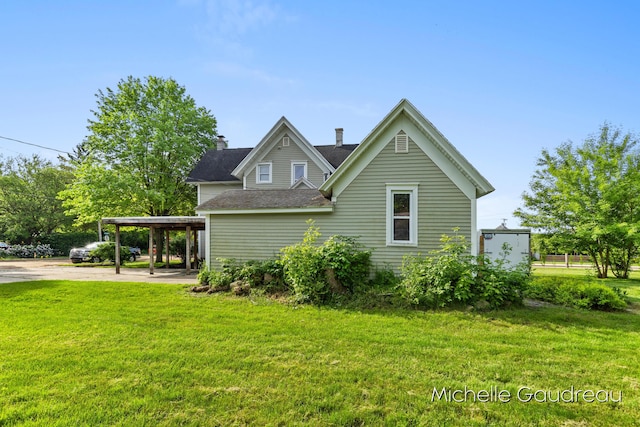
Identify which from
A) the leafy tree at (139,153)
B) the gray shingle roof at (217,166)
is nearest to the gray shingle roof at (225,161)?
the gray shingle roof at (217,166)

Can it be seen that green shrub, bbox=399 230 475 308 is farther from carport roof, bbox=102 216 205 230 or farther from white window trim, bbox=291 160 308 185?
white window trim, bbox=291 160 308 185

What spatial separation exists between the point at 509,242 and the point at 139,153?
24071 mm

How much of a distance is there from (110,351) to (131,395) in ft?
5.75

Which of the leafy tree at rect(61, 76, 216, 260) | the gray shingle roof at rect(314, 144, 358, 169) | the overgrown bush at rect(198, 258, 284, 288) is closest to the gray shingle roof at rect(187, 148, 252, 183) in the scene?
the leafy tree at rect(61, 76, 216, 260)

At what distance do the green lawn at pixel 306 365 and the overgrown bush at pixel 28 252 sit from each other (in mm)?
28516

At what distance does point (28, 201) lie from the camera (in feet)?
109

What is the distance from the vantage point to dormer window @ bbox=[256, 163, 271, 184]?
18.8m

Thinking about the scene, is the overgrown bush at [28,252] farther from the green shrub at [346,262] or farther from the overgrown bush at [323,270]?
the green shrub at [346,262]

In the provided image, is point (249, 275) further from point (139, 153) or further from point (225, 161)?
point (139, 153)

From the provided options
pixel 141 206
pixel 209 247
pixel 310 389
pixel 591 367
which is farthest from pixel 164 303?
pixel 141 206

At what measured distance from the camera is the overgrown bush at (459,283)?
765cm

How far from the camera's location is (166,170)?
77.5ft

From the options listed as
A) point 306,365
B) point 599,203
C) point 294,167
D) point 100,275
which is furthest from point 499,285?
point 100,275

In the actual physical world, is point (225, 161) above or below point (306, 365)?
above
